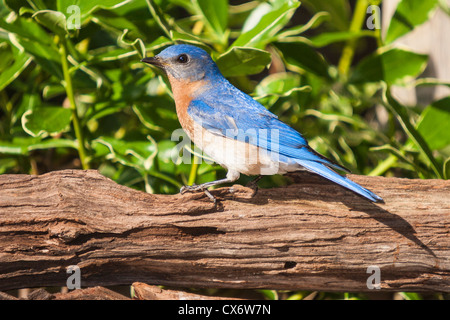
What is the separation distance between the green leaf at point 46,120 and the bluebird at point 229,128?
535 millimetres

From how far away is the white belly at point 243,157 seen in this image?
7.36ft

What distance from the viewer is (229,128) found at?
2.30 metres

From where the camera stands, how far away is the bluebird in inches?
87.9

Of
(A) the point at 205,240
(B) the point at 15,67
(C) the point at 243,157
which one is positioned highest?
(B) the point at 15,67

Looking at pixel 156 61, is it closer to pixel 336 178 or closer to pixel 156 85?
pixel 156 85

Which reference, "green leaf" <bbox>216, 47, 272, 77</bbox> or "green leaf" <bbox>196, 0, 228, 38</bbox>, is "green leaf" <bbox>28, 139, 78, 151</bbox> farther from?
"green leaf" <bbox>196, 0, 228, 38</bbox>

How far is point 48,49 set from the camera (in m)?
2.47

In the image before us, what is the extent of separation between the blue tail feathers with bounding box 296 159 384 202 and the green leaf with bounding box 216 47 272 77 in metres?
0.53

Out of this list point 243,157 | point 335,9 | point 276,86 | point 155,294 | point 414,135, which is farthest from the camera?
point 335,9

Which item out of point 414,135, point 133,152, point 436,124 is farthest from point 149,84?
point 436,124

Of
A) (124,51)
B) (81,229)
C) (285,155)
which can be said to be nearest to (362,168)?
(285,155)

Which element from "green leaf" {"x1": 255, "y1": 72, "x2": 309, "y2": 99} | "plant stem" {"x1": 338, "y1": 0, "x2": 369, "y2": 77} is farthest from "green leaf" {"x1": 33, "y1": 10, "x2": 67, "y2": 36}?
"plant stem" {"x1": 338, "y1": 0, "x2": 369, "y2": 77}

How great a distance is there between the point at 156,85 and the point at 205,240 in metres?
1.39
